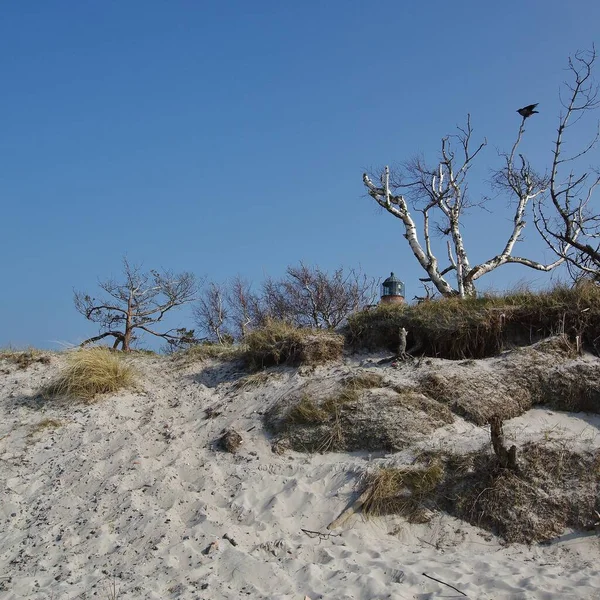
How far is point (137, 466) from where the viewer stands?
19.6 feet

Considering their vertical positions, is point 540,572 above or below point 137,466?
below

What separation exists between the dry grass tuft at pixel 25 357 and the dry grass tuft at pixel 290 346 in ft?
10.3

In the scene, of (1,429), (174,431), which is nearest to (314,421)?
(174,431)

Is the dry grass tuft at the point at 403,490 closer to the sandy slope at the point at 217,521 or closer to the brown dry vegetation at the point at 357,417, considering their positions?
the sandy slope at the point at 217,521

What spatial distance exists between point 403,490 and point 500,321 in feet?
9.76

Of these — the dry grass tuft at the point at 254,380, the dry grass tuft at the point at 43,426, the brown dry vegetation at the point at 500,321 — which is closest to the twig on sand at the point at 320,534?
the dry grass tuft at the point at 254,380

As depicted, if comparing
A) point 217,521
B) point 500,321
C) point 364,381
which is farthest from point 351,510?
point 500,321

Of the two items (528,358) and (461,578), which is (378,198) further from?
(461,578)

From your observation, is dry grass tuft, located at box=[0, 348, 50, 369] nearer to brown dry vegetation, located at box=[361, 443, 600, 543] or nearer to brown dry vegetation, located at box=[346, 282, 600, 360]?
brown dry vegetation, located at box=[346, 282, 600, 360]

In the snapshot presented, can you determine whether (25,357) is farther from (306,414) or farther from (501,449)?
(501,449)

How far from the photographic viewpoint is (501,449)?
4887mm

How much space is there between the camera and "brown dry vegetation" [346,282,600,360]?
6945mm

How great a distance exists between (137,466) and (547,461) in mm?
3905

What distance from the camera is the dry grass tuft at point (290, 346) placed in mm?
7477
